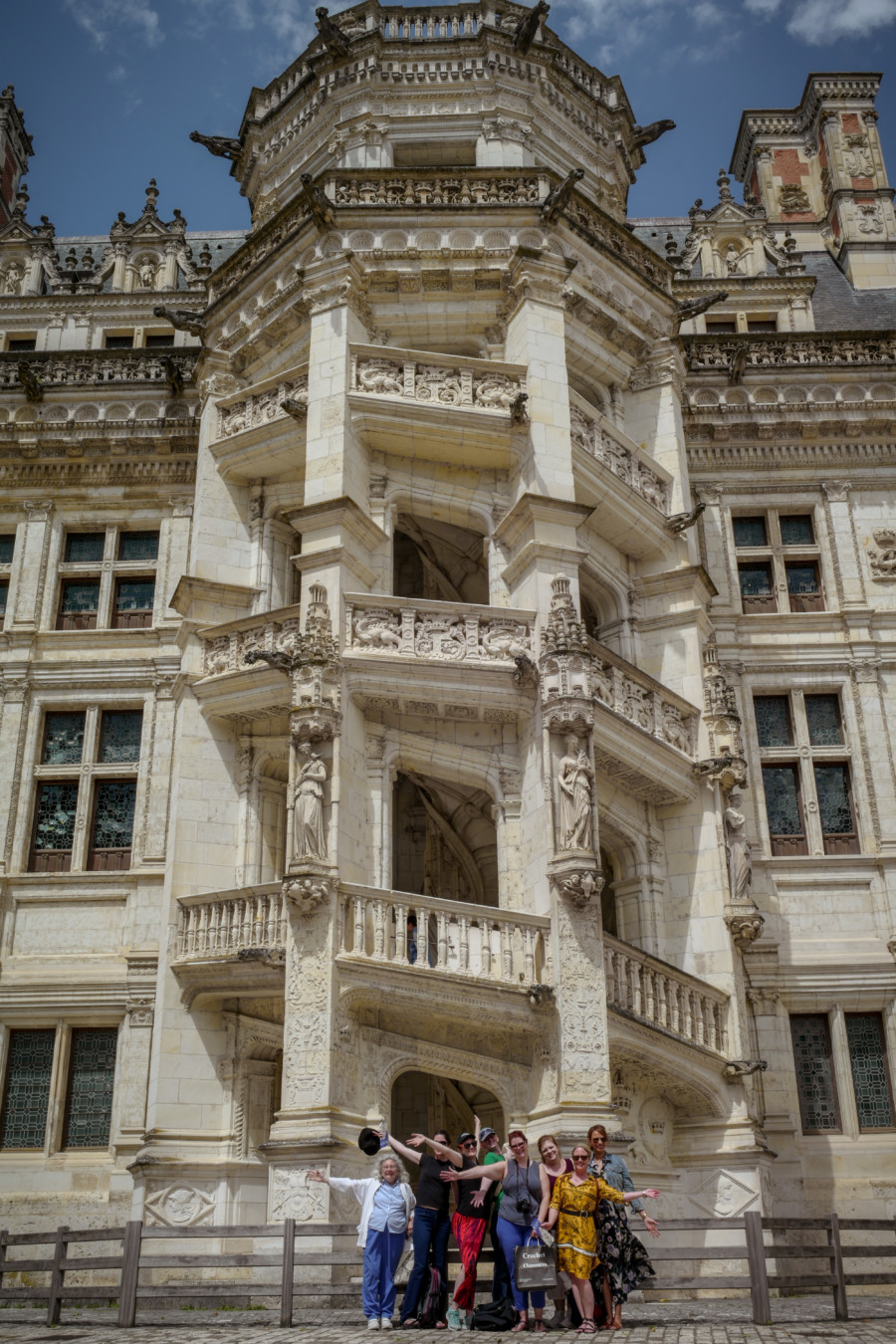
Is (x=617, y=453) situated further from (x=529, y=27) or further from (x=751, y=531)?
(x=529, y=27)

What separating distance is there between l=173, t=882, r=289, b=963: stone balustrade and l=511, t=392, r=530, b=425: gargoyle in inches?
287

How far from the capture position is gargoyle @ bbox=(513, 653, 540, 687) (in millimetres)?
17625

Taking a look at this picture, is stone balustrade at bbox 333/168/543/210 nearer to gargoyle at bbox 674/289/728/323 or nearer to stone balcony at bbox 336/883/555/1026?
gargoyle at bbox 674/289/728/323

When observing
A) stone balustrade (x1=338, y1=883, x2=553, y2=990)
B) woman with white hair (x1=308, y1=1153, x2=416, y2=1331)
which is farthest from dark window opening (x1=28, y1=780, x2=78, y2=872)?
woman with white hair (x1=308, y1=1153, x2=416, y2=1331)

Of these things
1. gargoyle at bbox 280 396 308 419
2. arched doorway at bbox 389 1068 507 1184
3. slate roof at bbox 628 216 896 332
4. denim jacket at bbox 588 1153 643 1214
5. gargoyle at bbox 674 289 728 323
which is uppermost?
slate roof at bbox 628 216 896 332

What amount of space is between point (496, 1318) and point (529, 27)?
2029 cm

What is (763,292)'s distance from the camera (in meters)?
27.3

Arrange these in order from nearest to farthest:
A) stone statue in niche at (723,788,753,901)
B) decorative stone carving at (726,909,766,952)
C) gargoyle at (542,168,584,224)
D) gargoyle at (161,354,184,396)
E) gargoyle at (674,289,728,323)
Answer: decorative stone carving at (726,909,766,952)
stone statue in niche at (723,788,753,901)
gargoyle at (542,168,584,224)
gargoyle at (674,289,728,323)
gargoyle at (161,354,184,396)

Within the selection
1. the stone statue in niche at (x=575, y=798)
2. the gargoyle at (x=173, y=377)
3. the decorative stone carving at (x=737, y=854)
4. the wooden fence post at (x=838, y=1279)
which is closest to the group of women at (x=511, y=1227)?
the wooden fence post at (x=838, y=1279)

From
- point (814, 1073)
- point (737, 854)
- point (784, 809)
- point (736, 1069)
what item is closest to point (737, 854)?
point (737, 854)

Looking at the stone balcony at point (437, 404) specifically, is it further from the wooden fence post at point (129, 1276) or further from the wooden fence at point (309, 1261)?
the wooden fence post at point (129, 1276)

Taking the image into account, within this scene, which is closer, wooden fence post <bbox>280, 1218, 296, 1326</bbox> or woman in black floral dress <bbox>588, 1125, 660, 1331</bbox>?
woman in black floral dress <bbox>588, 1125, 660, 1331</bbox>

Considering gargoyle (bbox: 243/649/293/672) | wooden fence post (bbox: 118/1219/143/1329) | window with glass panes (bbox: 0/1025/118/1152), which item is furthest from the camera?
window with glass panes (bbox: 0/1025/118/1152)

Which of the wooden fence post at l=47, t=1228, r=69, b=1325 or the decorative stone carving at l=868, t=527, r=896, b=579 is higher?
the decorative stone carving at l=868, t=527, r=896, b=579
